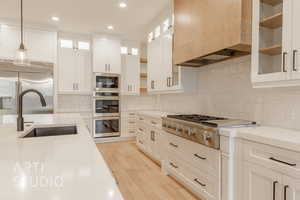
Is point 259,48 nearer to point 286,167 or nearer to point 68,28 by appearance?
point 286,167

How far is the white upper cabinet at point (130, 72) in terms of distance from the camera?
4977 millimetres

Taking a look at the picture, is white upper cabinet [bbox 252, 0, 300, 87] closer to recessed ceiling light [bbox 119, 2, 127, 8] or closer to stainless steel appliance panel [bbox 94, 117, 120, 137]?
recessed ceiling light [bbox 119, 2, 127, 8]

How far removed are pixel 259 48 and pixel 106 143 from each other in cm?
407

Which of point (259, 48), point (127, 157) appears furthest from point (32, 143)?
point (127, 157)

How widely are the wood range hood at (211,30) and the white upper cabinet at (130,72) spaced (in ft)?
7.68

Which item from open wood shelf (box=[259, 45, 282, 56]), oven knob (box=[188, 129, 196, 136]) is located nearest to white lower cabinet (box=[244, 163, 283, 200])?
oven knob (box=[188, 129, 196, 136])

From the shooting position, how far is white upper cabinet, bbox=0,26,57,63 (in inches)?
153

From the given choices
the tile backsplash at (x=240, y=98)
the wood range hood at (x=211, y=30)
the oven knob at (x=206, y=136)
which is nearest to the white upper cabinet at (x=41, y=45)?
the wood range hood at (x=211, y=30)

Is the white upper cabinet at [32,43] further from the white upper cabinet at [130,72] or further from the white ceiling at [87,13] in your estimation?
the white upper cabinet at [130,72]

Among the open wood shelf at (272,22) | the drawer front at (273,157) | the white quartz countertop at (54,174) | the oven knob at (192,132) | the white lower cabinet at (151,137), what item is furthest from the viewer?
the white lower cabinet at (151,137)

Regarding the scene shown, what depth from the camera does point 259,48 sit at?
68.2 inches

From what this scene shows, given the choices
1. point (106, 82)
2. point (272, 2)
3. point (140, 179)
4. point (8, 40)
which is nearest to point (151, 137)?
point (140, 179)

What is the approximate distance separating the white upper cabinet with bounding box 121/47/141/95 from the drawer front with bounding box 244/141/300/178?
3.75 meters

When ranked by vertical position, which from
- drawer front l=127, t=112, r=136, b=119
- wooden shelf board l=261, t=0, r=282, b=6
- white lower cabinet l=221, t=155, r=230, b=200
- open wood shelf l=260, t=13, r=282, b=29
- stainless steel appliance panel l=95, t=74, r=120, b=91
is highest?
wooden shelf board l=261, t=0, r=282, b=6
